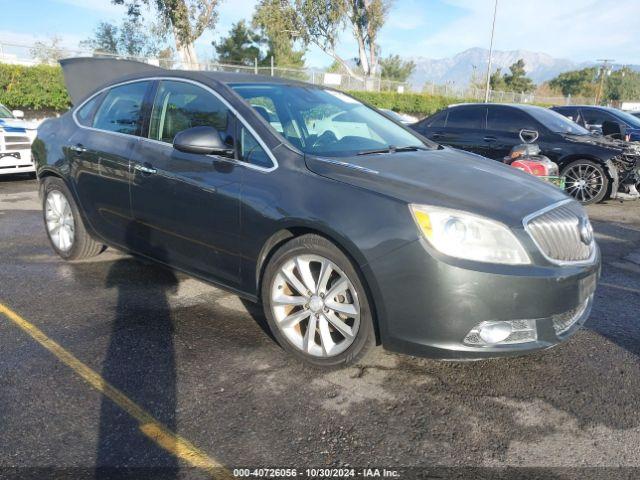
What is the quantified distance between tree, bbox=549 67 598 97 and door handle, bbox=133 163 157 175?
82.6 metres

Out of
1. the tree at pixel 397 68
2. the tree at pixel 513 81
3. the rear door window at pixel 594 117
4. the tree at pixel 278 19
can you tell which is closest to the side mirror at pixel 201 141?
the rear door window at pixel 594 117

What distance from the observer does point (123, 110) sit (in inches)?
164

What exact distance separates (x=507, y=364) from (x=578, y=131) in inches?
275

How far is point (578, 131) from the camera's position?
8797mm

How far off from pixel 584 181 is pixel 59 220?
7.56 meters

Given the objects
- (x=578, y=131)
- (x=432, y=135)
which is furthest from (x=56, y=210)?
(x=578, y=131)

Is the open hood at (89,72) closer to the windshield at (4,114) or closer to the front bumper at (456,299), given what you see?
the windshield at (4,114)

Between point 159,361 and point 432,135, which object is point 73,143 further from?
point 432,135

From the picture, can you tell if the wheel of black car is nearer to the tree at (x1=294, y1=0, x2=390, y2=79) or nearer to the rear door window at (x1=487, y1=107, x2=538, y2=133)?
the rear door window at (x1=487, y1=107, x2=538, y2=133)

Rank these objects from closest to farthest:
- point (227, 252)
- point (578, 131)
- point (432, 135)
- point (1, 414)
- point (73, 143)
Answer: point (1, 414) → point (227, 252) → point (73, 143) → point (578, 131) → point (432, 135)

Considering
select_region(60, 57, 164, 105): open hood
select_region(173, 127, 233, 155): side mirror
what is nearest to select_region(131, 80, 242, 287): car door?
select_region(173, 127, 233, 155): side mirror

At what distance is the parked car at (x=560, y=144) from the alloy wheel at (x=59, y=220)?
6.53 meters

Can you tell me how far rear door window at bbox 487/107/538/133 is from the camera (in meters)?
8.71

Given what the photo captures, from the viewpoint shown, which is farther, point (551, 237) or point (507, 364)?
point (507, 364)
